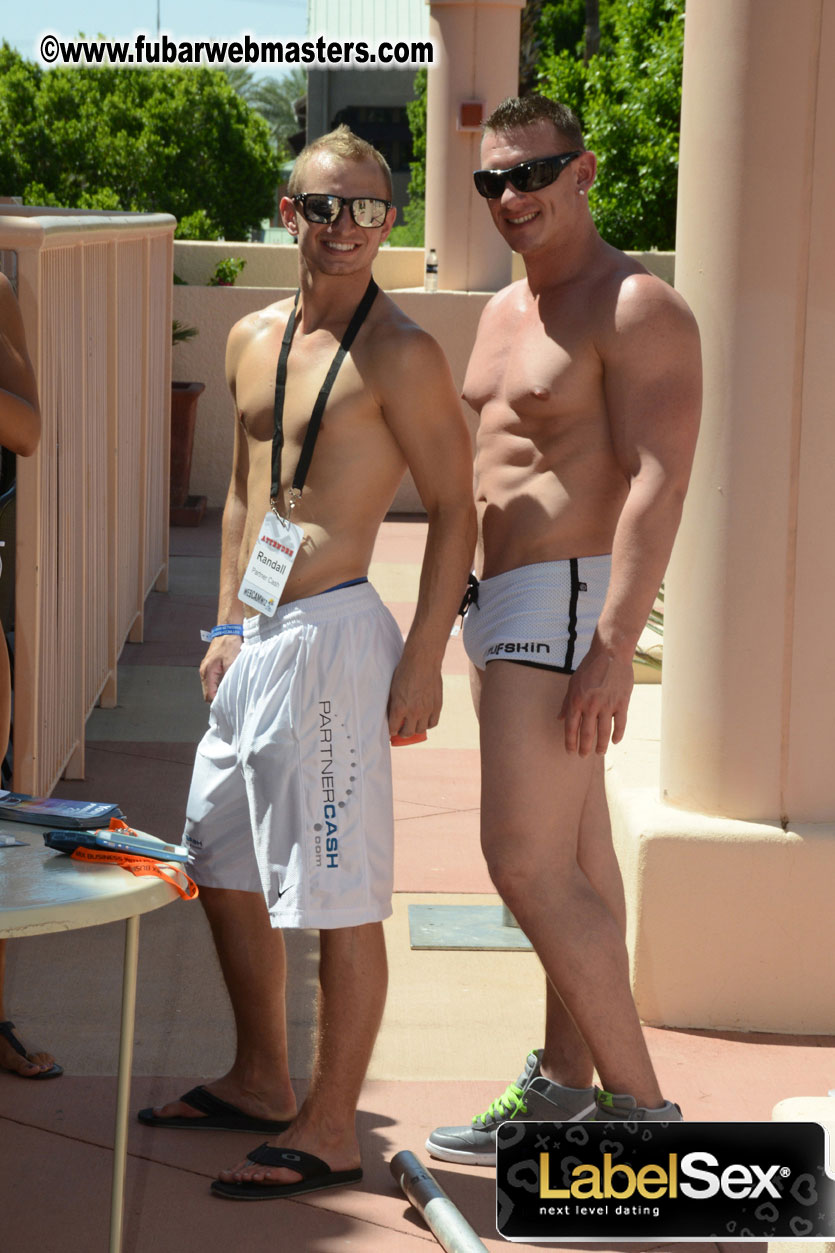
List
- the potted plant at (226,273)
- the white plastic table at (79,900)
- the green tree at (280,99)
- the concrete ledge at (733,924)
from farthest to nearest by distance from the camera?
the green tree at (280,99) → the potted plant at (226,273) → the concrete ledge at (733,924) → the white plastic table at (79,900)

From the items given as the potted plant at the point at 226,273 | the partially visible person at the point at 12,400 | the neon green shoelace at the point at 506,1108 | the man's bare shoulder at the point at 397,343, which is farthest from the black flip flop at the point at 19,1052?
the potted plant at the point at 226,273

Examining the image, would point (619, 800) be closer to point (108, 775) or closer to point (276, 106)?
point (108, 775)

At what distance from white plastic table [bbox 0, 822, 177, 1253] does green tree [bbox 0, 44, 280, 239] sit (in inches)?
1158

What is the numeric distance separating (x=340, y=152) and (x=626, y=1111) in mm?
2032

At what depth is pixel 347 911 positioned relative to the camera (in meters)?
3.24

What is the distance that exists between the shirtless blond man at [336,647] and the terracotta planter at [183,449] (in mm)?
9234

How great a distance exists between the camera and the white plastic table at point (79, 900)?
242 centimetres

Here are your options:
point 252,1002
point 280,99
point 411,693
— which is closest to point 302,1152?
point 252,1002

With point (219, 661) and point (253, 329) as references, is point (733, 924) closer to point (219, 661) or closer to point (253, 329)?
point (219, 661)

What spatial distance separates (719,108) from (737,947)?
7.00ft

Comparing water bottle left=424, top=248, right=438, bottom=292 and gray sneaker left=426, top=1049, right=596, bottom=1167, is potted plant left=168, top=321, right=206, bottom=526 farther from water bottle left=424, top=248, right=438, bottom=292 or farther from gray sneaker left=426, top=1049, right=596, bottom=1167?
gray sneaker left=426, top=1049, right=596, bottom=1167

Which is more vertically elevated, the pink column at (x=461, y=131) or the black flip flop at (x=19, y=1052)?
the pink column at (x=461, y=131)

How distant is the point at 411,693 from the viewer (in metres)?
3.33

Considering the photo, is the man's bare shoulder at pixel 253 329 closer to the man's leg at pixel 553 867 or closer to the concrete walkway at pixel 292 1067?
the man's leg at pixel 553 867
